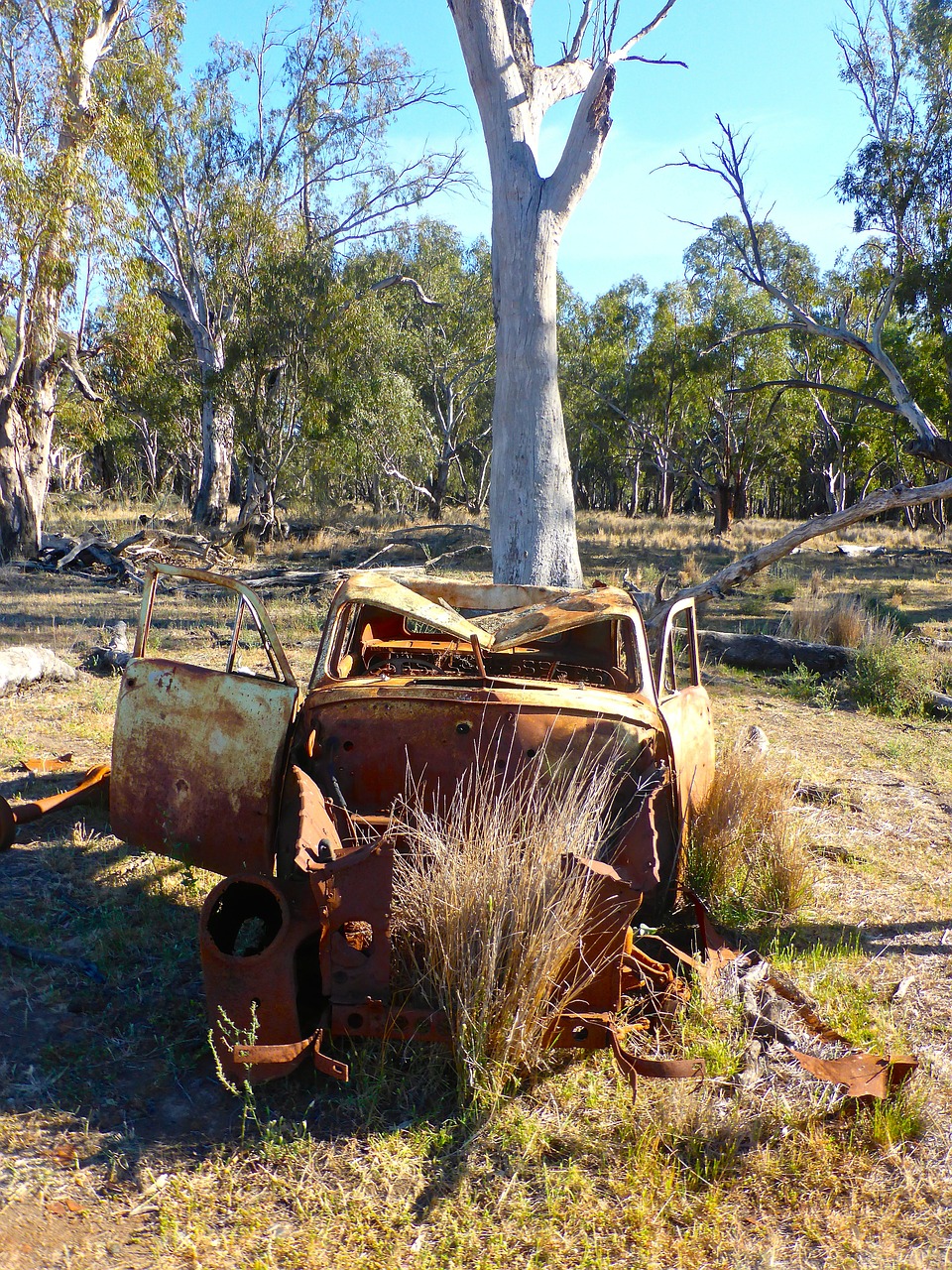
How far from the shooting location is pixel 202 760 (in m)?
3.72

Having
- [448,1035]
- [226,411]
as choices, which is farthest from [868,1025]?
[226,411]

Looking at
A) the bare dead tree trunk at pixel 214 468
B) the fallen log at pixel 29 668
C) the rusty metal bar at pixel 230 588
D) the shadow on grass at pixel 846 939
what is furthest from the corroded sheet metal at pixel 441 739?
the bare dead tree trunk at pixel 214 468

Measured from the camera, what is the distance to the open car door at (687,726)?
150 inches

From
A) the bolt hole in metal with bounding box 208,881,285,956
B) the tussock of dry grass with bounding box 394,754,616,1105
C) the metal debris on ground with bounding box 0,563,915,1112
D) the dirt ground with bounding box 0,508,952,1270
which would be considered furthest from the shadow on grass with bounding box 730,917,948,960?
the bolt hole in metal with bounding box 208,881,285,956

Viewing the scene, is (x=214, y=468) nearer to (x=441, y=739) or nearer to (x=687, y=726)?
(x=687, y=726)

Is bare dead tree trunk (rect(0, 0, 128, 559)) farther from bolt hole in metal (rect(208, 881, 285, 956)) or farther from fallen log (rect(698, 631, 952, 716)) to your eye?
bolt hole in metal (rect(208, 881, 285, 956))

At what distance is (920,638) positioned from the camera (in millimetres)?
11500

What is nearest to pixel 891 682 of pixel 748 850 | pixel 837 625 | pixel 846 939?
pixel 837 625

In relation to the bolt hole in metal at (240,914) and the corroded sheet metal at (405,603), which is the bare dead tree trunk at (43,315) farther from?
the bolt hole in metal at (240,914)

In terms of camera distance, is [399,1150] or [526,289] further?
[526,289]

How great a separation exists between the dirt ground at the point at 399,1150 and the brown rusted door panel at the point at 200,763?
0.47 meters

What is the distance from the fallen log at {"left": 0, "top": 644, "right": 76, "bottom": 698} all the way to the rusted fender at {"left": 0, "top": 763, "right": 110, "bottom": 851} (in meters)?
2.58

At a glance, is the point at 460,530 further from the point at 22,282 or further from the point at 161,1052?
the point at 161,1052

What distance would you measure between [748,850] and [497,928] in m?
1.98
